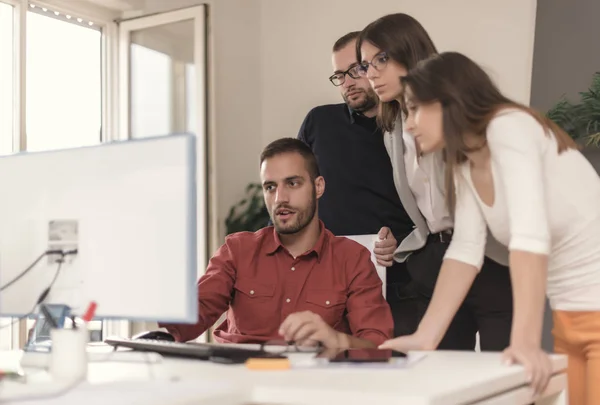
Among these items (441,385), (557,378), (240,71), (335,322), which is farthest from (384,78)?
(240,71)

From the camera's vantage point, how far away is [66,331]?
107cm

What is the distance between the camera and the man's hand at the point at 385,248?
205cm

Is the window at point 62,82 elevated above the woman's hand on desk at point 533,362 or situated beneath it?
elevated above

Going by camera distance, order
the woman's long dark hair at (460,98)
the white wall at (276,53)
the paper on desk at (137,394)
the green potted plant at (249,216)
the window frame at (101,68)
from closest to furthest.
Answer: the paper on desk at (137,394) < the woman's long dark hair at (460,98) < the window frame at (101,68) < the white wall at (276,53) < the green potted plant at (249,216)

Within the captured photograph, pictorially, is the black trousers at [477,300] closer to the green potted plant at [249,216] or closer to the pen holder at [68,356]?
the pen holder at [68,356]

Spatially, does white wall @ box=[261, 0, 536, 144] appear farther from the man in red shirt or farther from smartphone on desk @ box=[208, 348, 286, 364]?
smartphone on desk @ box=[208, 348, 286, 364]

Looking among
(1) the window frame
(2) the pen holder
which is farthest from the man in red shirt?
(1) the window frame

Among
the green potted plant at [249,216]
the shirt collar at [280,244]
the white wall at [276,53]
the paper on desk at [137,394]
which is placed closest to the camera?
the paper on desk at [137,394]

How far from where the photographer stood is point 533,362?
1.14 m

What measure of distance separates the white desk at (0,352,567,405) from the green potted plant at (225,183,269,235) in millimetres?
2897

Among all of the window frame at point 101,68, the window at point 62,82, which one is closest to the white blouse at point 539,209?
the window frame at point 101,68

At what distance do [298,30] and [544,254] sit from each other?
136 inches

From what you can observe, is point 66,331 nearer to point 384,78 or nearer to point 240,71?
point 384,78

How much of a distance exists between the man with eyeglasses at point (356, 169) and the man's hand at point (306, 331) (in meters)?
0.69
